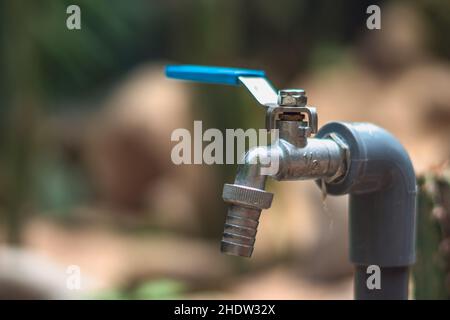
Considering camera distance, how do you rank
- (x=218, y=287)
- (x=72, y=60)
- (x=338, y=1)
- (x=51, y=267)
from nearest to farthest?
(x=51, y=267) → (x=218, y=287) → (x=72, y=60) → (x=338, y=1)

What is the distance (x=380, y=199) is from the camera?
1.02 m

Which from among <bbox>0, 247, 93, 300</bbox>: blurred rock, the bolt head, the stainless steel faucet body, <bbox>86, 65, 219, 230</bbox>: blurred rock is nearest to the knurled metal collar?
the stainless steel faucet body

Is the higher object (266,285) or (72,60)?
(72,60)

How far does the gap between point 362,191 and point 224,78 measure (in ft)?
0.76

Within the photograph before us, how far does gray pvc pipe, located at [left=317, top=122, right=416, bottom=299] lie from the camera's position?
3.23 feet

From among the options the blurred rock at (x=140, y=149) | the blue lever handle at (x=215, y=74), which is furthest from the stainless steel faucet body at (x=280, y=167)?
the blurred rock at (x=140, y=149)

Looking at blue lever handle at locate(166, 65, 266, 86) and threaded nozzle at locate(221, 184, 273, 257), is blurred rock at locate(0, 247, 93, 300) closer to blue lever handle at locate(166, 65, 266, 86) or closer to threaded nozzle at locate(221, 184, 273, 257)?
blue lever handle at locate(166, 65, 266, 86)

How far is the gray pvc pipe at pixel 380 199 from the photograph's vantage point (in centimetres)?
99

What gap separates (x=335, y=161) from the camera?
975 millimetres

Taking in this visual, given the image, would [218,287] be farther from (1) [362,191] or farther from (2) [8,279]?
(1) [362,191]

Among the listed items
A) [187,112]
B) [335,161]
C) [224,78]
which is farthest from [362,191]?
[187,112]

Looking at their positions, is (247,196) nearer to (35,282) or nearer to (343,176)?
(343,176)

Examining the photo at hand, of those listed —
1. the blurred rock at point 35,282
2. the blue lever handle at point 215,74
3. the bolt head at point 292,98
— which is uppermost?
the blue lever handle at point 215,74

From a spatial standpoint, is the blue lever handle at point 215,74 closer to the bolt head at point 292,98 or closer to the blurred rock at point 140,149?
the bolt head at point 292,98
